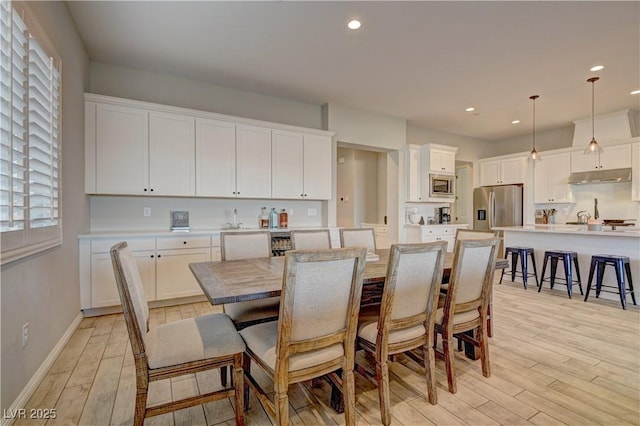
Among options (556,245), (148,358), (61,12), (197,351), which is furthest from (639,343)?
(61,12)

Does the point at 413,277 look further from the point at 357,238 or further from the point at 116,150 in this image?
the point at 116,150

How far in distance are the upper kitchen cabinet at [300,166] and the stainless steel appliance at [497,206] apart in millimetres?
4102

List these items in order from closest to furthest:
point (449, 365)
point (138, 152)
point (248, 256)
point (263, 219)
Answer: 1. point (449, 365)
2. point (248, 256)
3. point (138, 152)
4. point (263, 219)

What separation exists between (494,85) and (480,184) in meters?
3.47

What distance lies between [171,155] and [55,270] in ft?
5.84

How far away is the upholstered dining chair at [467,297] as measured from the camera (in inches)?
76.5

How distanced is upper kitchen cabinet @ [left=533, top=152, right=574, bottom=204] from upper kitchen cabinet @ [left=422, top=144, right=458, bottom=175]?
1.84 m

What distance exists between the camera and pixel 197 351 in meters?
1.55

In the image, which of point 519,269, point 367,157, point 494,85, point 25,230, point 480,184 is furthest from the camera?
point 480,184

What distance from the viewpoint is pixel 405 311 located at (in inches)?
69.6

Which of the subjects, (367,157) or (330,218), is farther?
(367,157)

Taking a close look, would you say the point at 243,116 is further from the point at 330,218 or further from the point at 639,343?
the point at 639,343

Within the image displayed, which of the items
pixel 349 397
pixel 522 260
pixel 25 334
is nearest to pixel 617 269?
pixel 522 260

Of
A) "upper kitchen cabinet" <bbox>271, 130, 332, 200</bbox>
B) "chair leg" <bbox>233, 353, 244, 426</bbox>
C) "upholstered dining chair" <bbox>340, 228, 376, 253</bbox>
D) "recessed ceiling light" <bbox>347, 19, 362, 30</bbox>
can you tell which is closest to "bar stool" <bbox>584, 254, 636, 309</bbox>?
"upholstered dining chair" <bbox>340, 228, 376, 253</bbox>
